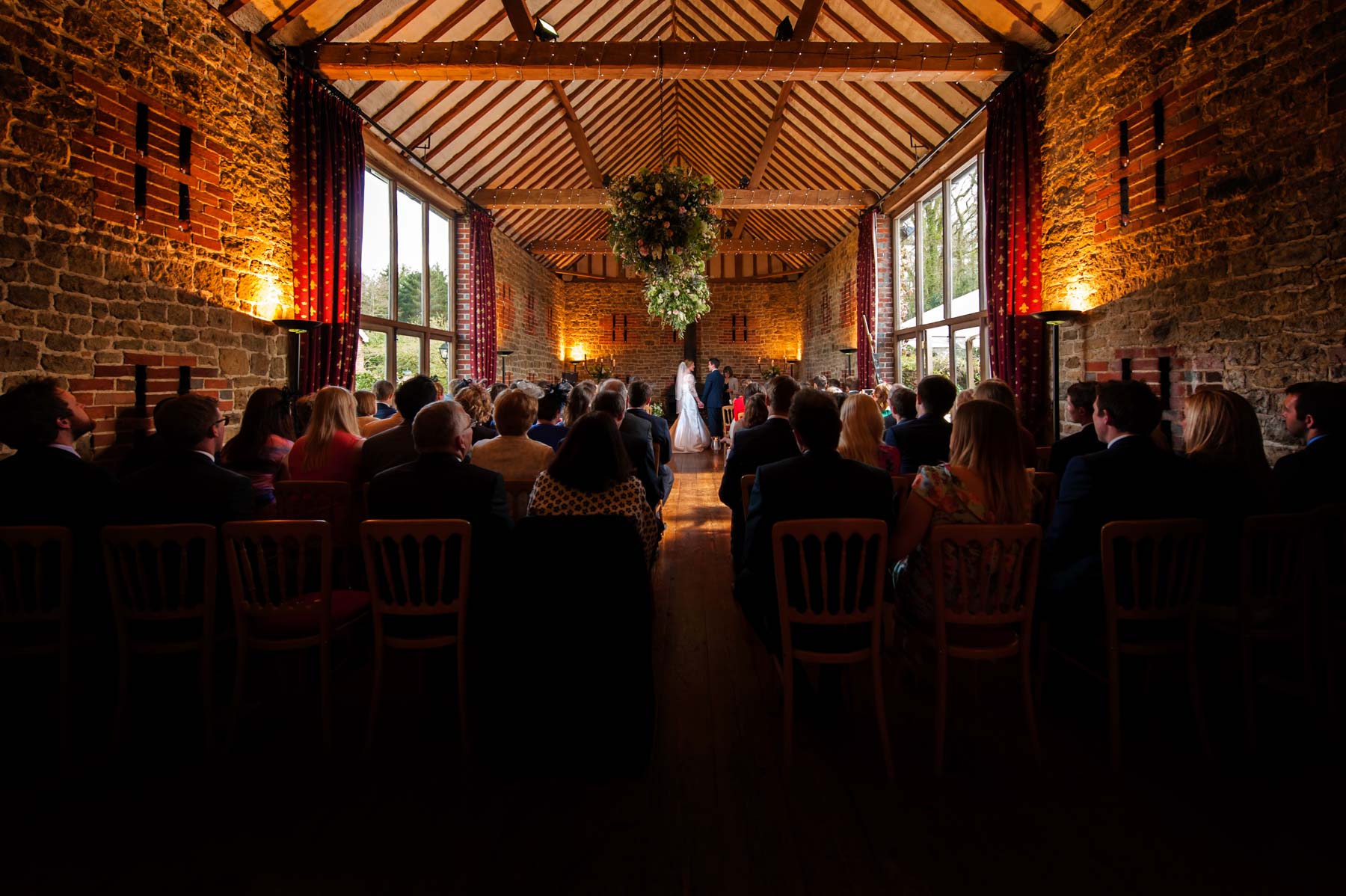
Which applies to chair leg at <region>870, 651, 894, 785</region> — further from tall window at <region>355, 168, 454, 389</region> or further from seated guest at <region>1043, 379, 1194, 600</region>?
tall window at <region>355, 168, 454, 389</region>

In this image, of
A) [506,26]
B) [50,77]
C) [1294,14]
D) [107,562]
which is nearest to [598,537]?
[107,562]

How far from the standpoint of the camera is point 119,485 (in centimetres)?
240

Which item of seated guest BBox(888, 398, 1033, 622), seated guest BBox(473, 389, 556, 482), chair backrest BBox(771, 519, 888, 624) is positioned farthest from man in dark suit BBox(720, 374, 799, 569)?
seated guest BBox(888, 398, 1033, 622)

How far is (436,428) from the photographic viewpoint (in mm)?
2482

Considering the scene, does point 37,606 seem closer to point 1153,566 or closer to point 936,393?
point 1153,566

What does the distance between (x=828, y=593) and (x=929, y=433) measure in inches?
78.4

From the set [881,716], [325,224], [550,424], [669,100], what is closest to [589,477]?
[881,716]

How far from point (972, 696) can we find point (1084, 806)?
65 centimetres

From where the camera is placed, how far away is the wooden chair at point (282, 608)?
7.35 ft

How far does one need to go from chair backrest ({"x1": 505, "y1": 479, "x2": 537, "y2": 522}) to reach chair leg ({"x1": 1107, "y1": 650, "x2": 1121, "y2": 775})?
2.38m

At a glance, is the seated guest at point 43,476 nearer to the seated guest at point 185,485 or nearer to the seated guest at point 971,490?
the seated guest at point 185,485

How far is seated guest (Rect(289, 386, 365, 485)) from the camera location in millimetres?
3281

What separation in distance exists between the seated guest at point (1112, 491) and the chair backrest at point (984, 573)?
229mm

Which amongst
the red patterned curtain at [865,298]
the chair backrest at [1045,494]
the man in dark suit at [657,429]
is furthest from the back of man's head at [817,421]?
the red patterned curtain at [865,298]
